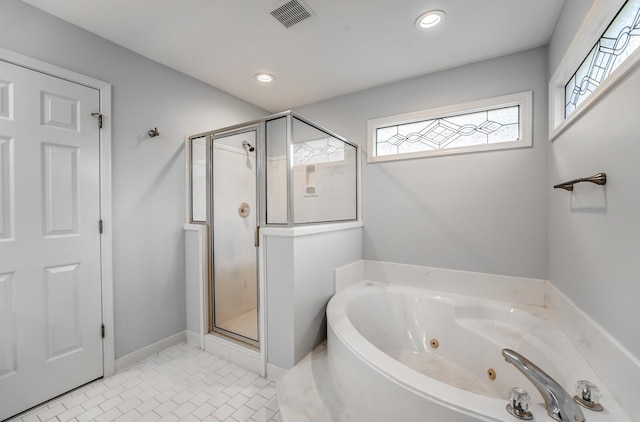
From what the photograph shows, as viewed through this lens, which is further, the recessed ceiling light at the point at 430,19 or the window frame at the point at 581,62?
the recessed ceiling light at the point at 430,19

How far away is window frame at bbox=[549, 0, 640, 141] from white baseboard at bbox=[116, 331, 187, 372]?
3.18m

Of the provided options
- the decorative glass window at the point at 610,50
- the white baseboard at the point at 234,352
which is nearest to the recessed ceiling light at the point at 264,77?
the decorative glass window at the point at 610,50

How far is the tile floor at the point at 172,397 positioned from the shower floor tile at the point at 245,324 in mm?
237

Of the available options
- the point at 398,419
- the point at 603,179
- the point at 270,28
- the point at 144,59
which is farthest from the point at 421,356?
the point at 144,59

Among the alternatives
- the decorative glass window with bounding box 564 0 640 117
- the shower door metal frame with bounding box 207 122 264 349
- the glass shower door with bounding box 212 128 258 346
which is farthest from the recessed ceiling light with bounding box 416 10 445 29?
the glass shower door with bounding box 212 128 258 346

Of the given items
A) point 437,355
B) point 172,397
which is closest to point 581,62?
point 437,355

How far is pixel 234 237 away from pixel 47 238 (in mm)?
1156

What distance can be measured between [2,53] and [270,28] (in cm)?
153

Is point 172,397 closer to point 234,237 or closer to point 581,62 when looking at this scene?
point 234,237

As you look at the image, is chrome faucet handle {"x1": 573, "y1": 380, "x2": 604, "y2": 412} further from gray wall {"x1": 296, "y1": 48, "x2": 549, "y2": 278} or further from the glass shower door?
the glass shower door

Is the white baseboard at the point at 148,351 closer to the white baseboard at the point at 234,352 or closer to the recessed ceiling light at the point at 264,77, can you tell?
the white baseboard at the point at 234,352

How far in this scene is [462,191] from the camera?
2.22 m

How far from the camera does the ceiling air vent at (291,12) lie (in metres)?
1.58

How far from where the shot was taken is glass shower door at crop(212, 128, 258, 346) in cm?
207
